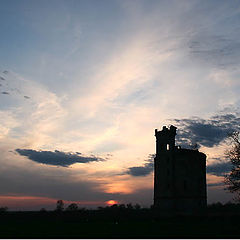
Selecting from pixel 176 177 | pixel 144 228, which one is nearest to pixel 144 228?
pixel 144 228

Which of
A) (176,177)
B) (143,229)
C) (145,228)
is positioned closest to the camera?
(143,229)

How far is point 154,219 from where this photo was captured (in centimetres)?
5706

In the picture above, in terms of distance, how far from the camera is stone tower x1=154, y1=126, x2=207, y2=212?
194 ft

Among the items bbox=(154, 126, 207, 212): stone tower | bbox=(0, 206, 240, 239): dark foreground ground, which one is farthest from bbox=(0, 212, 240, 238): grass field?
bbox=(154, 126, 207, 212): stone tower

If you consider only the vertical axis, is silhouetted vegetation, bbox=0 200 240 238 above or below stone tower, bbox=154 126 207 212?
below

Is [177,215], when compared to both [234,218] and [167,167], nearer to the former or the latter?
[167,167]

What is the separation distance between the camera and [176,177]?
2371 inches

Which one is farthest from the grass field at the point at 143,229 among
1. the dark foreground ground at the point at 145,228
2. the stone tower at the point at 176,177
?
the stone tower at the point at 176,177

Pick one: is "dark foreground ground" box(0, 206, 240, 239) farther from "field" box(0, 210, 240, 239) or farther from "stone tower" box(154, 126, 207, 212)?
"stone tower" box(154, 126, 207, 212)

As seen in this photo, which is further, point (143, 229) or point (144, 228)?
point (144, 228)

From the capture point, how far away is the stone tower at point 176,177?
59000 millimetres

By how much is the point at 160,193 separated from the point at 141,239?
34.9m

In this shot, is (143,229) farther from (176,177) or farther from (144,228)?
(176,177)

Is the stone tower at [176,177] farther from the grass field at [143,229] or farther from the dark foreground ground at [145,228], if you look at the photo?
the grass field at [143,229]
